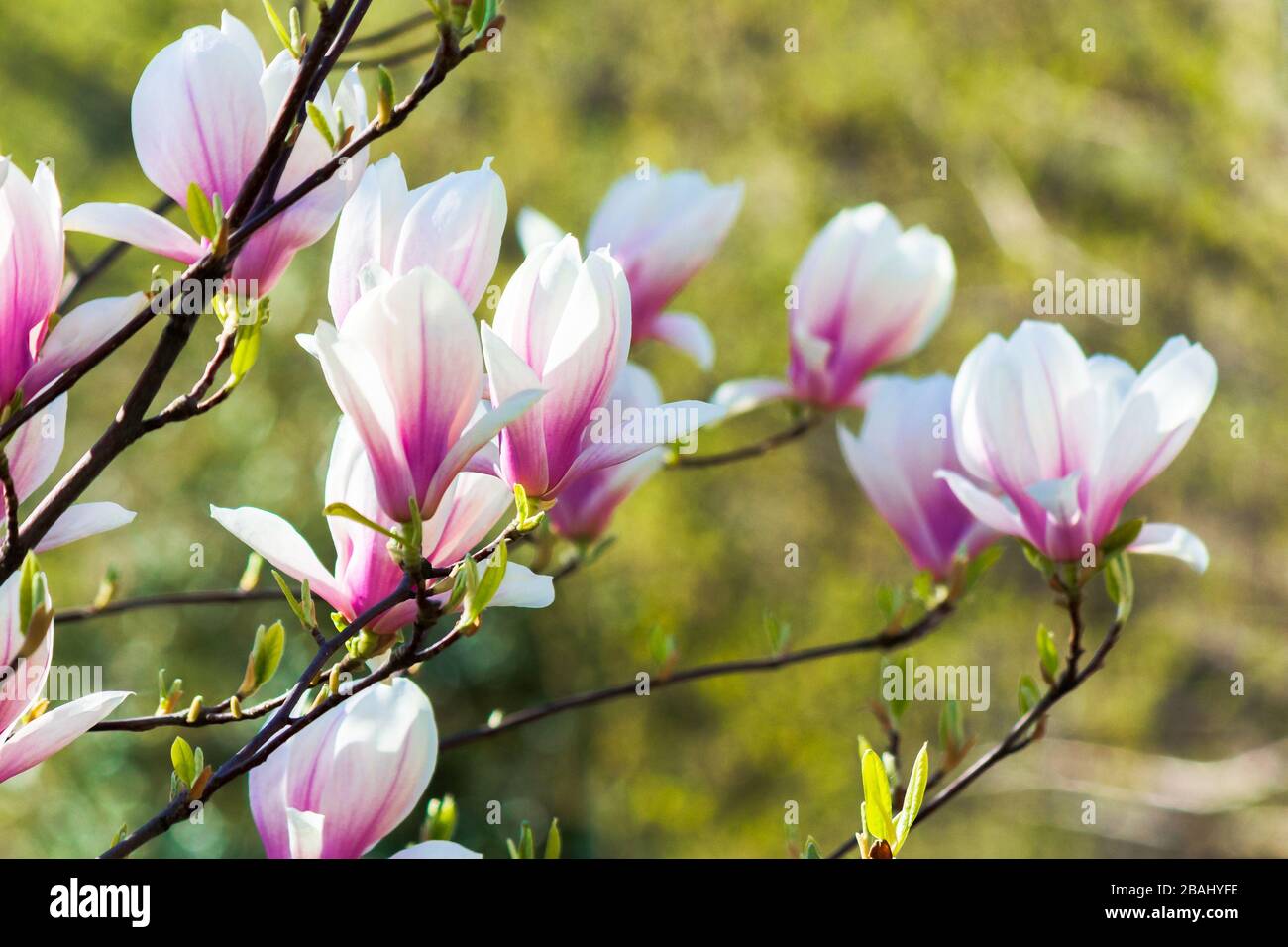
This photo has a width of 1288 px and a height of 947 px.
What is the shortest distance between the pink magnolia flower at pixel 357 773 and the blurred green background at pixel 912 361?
3.36 metres

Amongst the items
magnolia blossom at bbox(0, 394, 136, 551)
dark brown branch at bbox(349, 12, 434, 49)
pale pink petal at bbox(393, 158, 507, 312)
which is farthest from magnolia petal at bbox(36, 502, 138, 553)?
dark brown branch at bbox(349, 12, 434, 49)

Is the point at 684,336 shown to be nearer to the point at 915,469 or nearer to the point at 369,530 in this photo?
the point at 915,469

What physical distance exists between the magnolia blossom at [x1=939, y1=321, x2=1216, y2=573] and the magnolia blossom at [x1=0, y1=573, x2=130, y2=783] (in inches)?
11.5

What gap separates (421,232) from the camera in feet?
1.19

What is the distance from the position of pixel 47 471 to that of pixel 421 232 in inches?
5.3

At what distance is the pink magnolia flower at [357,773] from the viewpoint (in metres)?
0.38

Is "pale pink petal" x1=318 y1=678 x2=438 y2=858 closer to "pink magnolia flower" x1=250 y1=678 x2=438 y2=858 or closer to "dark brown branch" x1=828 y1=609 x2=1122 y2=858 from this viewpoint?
"pink magnolia flower" x1=250 y1=678 x2=438 y2=858

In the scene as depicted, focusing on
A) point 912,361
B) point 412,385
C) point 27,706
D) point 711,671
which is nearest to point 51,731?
point 27,706

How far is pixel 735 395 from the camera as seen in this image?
683mm

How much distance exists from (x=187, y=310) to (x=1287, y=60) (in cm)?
466

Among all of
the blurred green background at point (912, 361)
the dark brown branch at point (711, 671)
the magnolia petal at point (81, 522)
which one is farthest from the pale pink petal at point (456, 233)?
the blurred green background at point (912, 361)

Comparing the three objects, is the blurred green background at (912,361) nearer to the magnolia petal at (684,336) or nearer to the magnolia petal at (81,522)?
the magnolia petal at (684,336)
